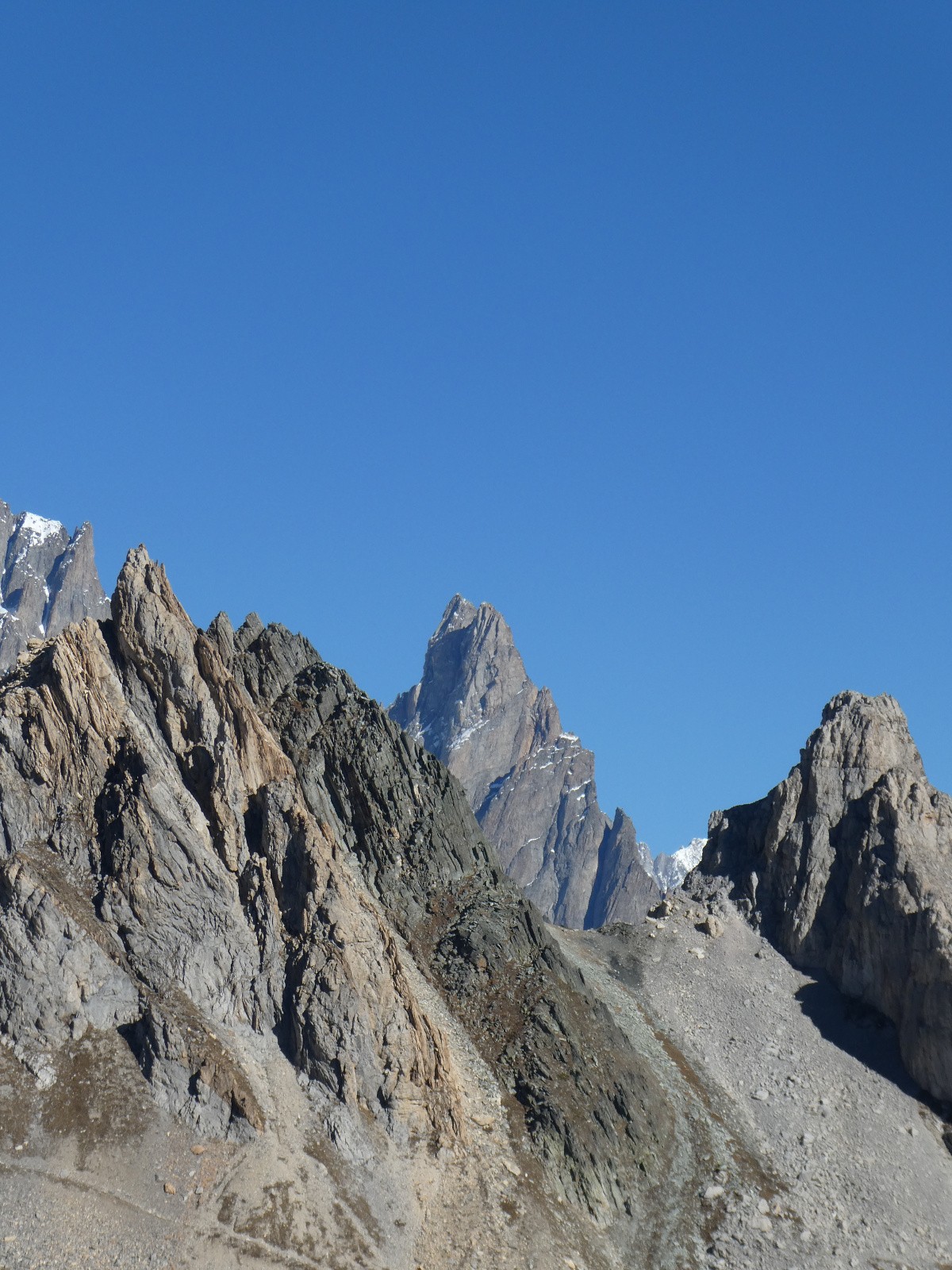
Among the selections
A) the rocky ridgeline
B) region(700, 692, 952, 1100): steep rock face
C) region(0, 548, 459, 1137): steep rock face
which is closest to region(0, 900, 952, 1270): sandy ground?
the rocky ridgeline

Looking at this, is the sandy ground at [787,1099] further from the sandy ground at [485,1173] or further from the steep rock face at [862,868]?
the steep rock face at [862,868]

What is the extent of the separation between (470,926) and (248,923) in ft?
56.3

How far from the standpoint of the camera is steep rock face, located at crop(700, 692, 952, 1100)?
8969cm

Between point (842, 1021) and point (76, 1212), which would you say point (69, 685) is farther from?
point (842, 1021)

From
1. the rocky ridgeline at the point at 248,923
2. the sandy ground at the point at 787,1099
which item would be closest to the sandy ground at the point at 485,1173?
the sandy ground at the point at 787,1099

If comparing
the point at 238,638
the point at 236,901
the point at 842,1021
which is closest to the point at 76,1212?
the point at 236,901

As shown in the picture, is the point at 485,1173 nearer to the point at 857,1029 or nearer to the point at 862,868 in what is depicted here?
the point at 857,1029

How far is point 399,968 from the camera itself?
77938 mm

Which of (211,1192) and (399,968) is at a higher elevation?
(399,968)

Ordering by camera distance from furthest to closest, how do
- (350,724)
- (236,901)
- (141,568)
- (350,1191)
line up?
(350,724)
(141,568)
(236,901)
(350,1191)

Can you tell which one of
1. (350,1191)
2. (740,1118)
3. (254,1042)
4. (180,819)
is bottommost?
(350,1191)

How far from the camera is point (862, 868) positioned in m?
98.6

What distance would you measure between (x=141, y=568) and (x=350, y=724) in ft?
61.3

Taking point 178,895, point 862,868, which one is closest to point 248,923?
point 178,895
